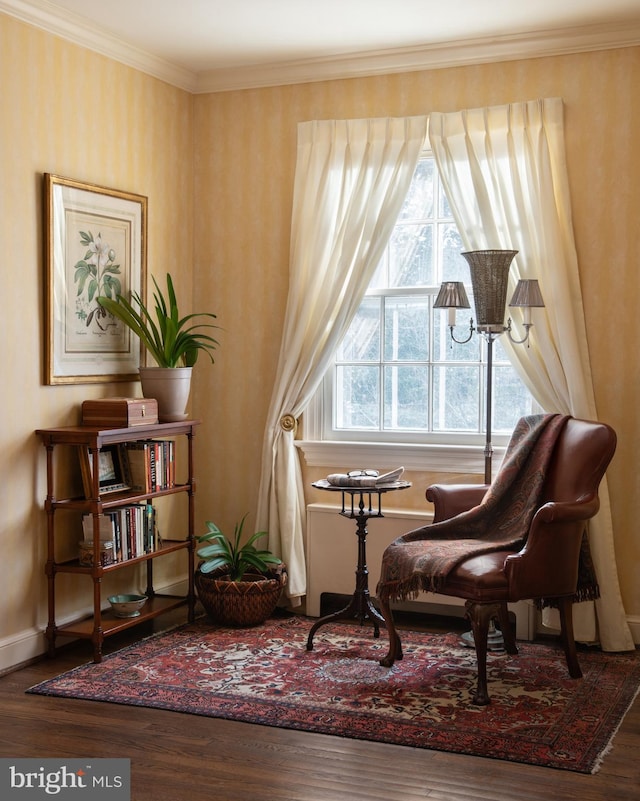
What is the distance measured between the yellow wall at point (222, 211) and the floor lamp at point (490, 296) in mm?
413

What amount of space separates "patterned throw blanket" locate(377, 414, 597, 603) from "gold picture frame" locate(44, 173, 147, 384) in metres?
1.68

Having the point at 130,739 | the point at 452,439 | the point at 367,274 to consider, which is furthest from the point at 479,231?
the point at 130,739

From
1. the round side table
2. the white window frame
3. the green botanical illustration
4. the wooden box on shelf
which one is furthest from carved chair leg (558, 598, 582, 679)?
the green botanical illustration

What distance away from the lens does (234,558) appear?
4918 millimetres

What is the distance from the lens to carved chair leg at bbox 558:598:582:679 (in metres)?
4.05

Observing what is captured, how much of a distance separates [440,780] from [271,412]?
247 cm

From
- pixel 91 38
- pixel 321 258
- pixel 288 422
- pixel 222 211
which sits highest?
pixel 91 38

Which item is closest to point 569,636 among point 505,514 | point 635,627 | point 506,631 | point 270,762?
point 506,631

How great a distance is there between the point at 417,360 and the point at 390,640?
155 centimetres

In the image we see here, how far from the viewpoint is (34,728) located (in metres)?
3.49

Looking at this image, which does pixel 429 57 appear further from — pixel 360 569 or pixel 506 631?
pixel 506 631

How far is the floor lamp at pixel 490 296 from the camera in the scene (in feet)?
14.5

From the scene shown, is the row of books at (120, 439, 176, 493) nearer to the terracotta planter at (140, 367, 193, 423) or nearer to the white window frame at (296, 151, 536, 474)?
the terracotta planter at (140, 367, 193, 423)

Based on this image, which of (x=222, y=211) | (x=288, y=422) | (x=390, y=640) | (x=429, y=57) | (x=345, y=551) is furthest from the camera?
(x=222, y=211)
